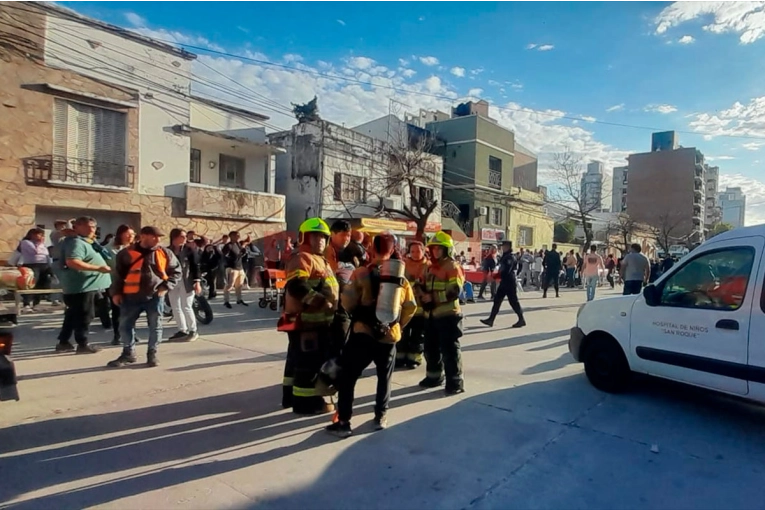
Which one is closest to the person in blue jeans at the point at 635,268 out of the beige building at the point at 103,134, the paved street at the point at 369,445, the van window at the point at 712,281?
the paved street at the point at 369,445

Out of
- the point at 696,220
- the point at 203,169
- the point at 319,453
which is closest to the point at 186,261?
the point at 319,453

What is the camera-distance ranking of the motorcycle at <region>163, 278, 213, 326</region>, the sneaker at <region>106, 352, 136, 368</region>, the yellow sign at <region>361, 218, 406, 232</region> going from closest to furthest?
the sneaker at <region>106, 352, 136, 368</region> < the motorcycle at <region>163, 278, 213, 326</region> < the yellow sign at <region>361, 218, 406, 232</region>

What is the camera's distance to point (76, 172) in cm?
1401

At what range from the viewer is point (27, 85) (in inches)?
510

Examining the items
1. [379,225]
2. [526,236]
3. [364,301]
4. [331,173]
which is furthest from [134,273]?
[526,236]

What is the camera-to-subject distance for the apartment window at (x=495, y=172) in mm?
33781

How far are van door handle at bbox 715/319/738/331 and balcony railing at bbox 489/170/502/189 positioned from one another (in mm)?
30430

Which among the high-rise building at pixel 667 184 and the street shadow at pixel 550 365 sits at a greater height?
the high-rise building at pixel 667 184

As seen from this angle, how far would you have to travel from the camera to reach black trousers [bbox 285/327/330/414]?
13.1ft

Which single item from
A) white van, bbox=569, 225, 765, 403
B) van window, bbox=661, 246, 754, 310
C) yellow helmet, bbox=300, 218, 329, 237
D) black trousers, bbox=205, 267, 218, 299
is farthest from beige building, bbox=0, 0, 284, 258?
van window, bbox=661, 246, 754, 310

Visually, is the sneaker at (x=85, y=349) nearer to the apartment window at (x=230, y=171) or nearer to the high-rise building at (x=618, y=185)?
the apartment window at (x=230, y=171)

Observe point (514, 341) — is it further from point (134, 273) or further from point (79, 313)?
point (79, 313)

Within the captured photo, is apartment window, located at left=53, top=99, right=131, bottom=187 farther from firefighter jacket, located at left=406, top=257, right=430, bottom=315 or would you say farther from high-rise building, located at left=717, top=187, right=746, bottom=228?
high-rise building, located at left=717, top=187, right=746, bottom=228

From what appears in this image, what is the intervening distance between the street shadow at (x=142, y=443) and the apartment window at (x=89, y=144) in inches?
498
